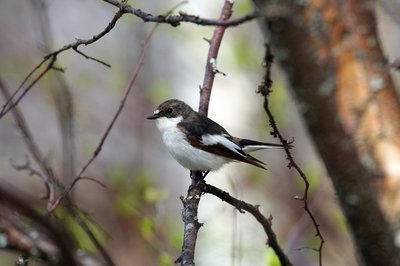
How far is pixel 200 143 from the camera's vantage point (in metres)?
4.64

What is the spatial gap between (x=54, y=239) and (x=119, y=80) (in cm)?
754

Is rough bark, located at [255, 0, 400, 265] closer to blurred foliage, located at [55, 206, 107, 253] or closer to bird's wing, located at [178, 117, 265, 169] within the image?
blurred foliage, located at [55, 206, 107, 253]

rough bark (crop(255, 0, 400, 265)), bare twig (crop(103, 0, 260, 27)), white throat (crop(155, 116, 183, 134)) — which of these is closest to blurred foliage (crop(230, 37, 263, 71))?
white throat (crop(155, 116, 183, 134))

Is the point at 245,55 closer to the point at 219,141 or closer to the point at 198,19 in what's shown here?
the point at 219,141

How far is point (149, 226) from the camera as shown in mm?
4027

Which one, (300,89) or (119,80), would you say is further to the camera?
(119,80)

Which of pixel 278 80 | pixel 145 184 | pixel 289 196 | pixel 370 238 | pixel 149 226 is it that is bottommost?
pixel 370 238

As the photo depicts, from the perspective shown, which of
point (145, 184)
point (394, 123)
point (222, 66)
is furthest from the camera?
point (222, 66)

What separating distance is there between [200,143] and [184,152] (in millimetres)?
179

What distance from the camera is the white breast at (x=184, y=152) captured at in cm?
434

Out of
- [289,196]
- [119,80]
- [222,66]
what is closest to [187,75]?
[222,66]

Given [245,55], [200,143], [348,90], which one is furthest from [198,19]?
[245,55]

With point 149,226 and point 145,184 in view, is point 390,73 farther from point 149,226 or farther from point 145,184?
point 145,184

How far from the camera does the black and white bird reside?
175 inches
